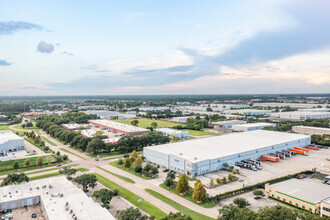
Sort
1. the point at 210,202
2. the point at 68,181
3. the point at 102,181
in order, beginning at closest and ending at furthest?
the point at 210,202
the point at 68,181
the point at 102,181

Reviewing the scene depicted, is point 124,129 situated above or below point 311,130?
below

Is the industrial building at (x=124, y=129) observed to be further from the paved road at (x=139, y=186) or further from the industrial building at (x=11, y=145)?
the industrial building at (x=11, y=145)

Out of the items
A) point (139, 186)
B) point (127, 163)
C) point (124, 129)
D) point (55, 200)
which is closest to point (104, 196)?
point (55, 200)

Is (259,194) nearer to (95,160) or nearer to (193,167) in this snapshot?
(193,167)

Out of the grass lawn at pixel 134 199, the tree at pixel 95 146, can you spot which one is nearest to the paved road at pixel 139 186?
the grass lawn at pixel 134 199

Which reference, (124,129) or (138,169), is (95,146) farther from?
(124,129)

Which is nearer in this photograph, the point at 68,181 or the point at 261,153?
the point at 68,181

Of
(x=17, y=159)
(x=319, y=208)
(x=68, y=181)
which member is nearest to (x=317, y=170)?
(x=319, y=208)
